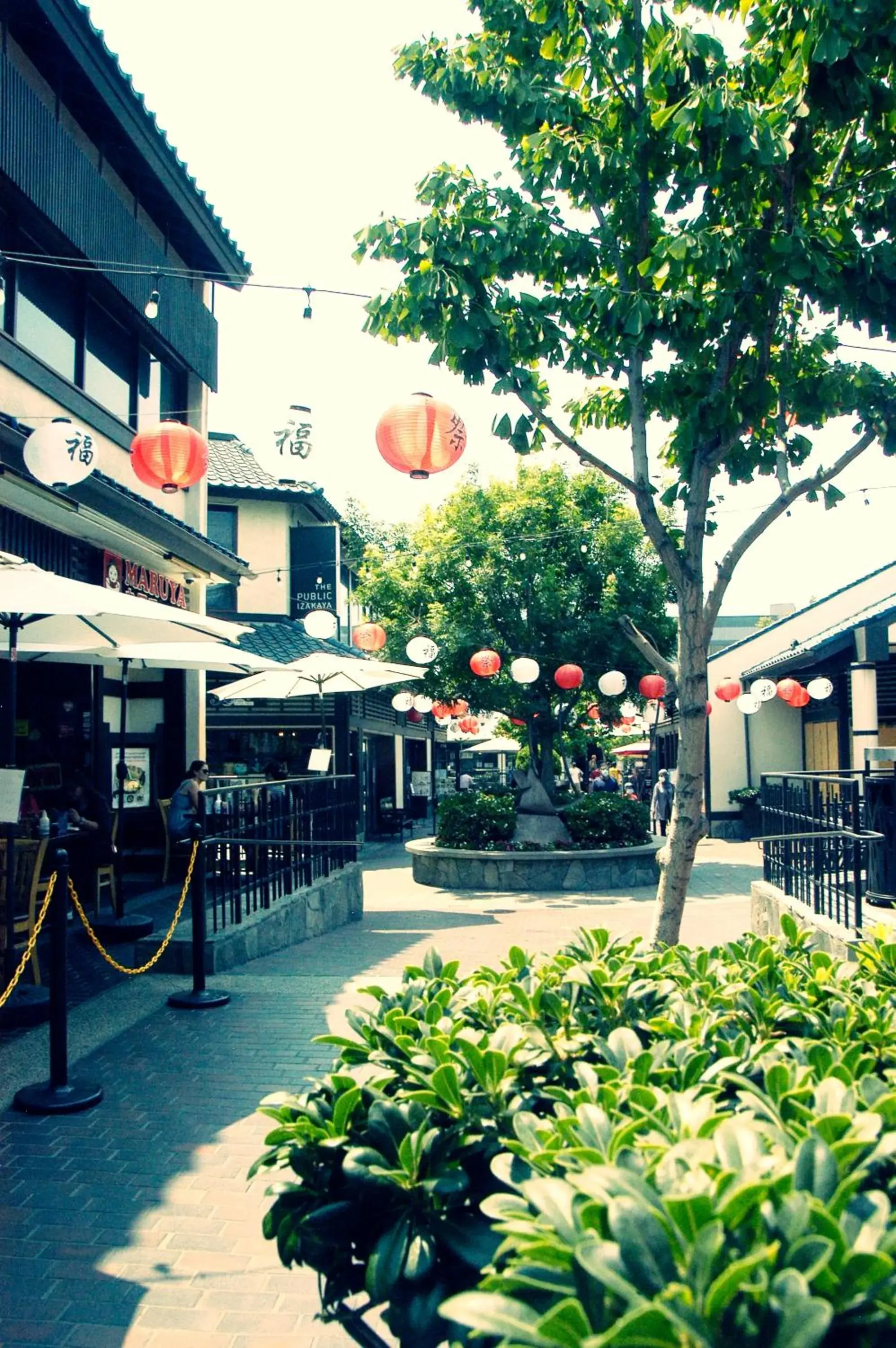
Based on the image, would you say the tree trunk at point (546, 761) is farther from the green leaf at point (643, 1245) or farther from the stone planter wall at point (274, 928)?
the green leaf at point (643, 1245)

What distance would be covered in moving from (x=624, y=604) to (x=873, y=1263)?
57.5 ft

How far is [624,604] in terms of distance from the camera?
18609 mm

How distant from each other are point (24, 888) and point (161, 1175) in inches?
129

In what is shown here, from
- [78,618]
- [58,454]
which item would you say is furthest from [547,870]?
[58,454]

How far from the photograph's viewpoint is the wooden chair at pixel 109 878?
9177 millimetres

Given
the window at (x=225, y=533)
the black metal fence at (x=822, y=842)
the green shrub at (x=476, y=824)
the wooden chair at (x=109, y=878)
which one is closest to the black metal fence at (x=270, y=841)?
the wooden chair at (x=109, y=878)

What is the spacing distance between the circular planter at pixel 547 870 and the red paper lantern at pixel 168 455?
8.60 meters

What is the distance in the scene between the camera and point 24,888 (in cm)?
702

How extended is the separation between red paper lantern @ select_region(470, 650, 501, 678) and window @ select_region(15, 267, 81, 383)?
28.4ft

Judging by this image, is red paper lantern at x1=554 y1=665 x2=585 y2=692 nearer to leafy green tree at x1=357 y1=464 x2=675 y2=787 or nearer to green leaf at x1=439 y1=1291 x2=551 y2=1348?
leafy green tree at x1=357 y1=464 x2=675 y2=787

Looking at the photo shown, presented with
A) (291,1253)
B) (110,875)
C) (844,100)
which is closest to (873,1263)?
(291,1253)

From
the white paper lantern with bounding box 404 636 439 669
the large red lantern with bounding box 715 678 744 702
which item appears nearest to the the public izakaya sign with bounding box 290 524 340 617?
the white paper lantern with bounding box 404 636 439 669

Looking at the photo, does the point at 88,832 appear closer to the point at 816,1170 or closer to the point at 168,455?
the point at 168,455

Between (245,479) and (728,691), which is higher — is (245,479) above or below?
above
